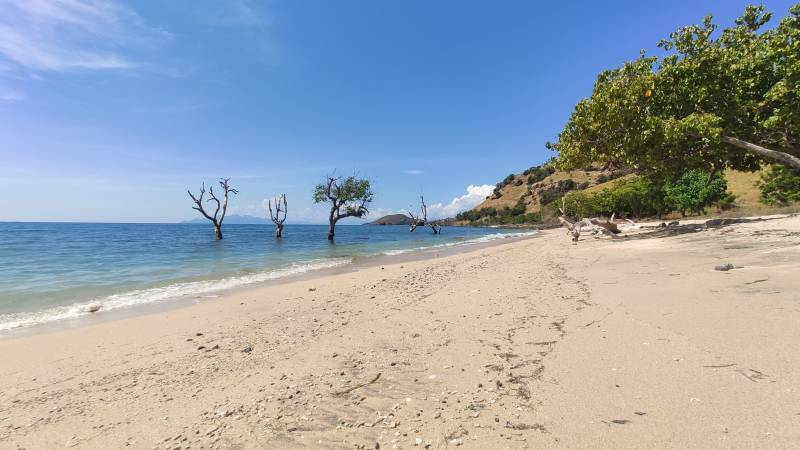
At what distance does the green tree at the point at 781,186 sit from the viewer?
30.5 m

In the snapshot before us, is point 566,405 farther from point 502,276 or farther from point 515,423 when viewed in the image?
point 502,276

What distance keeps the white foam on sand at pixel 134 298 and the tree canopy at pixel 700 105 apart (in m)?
15.6

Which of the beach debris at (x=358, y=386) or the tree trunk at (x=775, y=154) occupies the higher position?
the tree trunk at (x=775, y=154)

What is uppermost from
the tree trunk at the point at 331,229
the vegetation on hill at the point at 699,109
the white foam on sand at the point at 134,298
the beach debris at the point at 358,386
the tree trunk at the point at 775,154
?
the vegetation on hill at the point at 699,109

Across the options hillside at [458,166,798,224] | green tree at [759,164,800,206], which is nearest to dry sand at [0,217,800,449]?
green tree at [759,164,800,206]

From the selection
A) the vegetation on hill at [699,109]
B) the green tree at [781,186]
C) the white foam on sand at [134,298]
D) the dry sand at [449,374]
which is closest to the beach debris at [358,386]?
the dry sand at [449,374]

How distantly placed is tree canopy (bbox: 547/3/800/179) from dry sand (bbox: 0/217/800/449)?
344 inches

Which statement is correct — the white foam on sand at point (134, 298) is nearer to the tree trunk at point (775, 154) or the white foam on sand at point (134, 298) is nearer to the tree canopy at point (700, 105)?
the tree canopy at point (700, 105)

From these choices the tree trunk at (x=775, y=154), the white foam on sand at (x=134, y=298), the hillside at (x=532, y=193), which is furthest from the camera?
the hillside at (x=532, y=193)

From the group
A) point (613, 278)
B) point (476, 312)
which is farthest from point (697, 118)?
point (476, 312)

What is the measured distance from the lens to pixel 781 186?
31.9 m

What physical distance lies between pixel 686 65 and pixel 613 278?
12653mm

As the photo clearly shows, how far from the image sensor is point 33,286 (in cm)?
1235

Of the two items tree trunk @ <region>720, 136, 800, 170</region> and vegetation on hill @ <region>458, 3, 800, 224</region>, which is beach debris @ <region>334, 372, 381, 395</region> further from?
tree trunk @ <region>720, 136, 800, 170</region>
